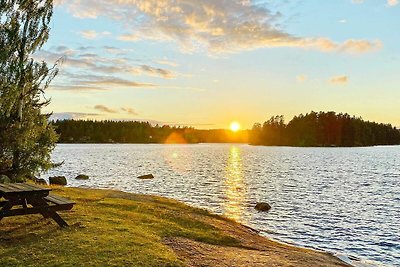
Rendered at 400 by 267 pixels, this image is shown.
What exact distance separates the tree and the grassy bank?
6909 mm

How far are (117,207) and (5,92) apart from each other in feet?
33.0

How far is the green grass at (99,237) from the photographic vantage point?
42.5 ft

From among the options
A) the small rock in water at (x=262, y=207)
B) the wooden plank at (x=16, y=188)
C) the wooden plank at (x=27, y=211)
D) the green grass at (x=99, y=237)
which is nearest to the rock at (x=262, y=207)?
the small rock in water at (x=262, y=207)

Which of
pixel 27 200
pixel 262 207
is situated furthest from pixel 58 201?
pixel 262 207

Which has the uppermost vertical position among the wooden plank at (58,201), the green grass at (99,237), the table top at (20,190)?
the table top at (20,190)

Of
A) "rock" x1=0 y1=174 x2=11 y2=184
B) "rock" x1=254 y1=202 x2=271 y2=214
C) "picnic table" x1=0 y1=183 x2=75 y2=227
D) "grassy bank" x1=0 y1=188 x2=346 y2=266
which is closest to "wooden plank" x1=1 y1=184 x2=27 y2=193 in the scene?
"picnic table" x1=0 y1=183 x2=75 y2=227

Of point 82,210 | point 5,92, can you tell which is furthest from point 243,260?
point 5,92

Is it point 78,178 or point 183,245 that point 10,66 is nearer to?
point 183,245

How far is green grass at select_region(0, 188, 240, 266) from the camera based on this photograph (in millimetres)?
12945

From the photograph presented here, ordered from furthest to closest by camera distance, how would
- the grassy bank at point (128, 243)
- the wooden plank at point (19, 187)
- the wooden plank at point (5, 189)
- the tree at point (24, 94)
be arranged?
1. the tree at point (24, 94)
2. the wooden plank at point (19, 187)
3. the wooden plank at point (5, 189)
4. the grassy bank at point (128, 243)

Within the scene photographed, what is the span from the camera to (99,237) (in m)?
15.5

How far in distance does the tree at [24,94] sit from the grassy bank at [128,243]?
6909 mm

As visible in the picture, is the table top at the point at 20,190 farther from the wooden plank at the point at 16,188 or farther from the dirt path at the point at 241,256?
the dirt path at the point at 241,256

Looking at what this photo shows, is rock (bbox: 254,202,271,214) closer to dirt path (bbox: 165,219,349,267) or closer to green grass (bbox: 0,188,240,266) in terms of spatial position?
green grass (bbox: 0,188,240,266)
